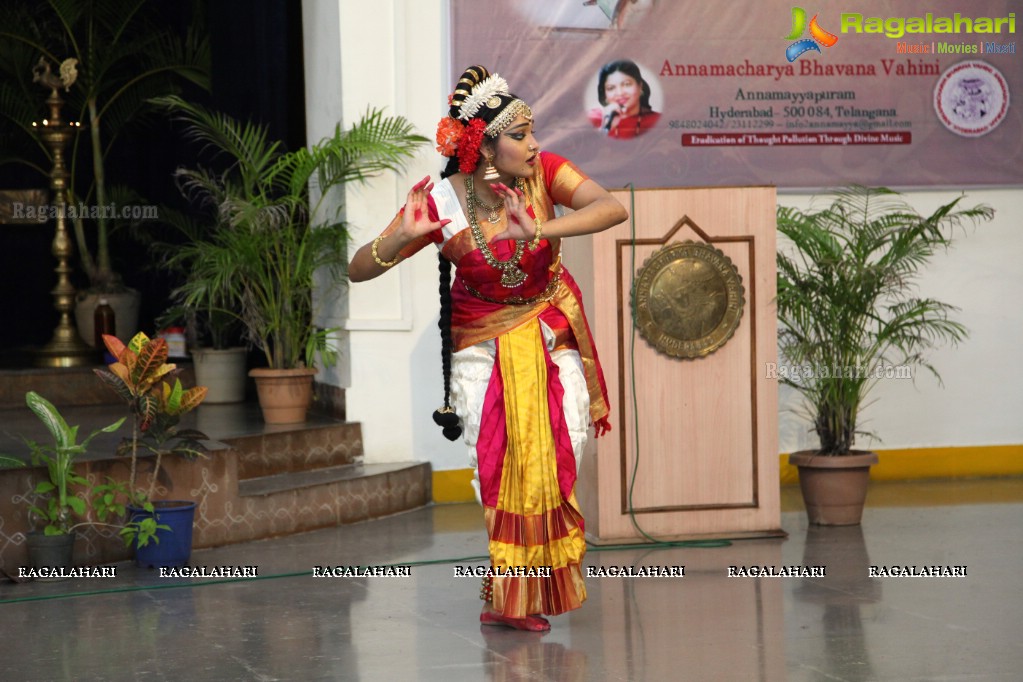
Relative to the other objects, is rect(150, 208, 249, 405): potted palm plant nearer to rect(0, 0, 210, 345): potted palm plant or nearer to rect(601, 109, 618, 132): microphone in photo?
rect(0, 0, 210, 345): potted palm plant

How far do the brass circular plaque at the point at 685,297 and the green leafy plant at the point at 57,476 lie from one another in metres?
1.98

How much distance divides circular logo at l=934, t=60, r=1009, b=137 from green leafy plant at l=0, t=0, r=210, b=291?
4.04 m

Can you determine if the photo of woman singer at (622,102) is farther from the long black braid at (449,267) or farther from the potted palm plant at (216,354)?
the long black braid at (449,267)

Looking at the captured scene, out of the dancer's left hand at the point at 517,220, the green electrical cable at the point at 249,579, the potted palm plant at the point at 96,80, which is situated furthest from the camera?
the potted palm plant at the point at 96,80

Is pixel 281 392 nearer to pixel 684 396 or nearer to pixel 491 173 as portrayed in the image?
pixel 684 396

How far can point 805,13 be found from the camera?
22.0 ft

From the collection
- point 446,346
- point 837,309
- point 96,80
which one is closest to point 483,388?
point 446,346

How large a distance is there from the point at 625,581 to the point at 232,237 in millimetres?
2509

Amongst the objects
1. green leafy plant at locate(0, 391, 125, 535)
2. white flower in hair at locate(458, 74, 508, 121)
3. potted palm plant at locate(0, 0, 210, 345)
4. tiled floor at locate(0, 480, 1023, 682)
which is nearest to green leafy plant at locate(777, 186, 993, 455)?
tiled floor at locate(0, 480, 1023, 682)

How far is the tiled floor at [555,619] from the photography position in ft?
11.9

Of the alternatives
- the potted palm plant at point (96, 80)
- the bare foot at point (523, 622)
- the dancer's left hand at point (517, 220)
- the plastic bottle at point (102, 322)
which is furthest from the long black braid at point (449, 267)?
the potted palm plant at point (96, 80)

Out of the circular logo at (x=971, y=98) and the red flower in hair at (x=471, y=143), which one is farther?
the circular logo at (x=971, y=98)

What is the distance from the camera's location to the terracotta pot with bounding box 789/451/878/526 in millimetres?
5598

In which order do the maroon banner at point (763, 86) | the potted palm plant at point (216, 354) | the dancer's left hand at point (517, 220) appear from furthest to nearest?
the potted palm plant at point (216, 354) → the maroon banner at point (763, 86) → the dancer's left hand at point (517, 220)
